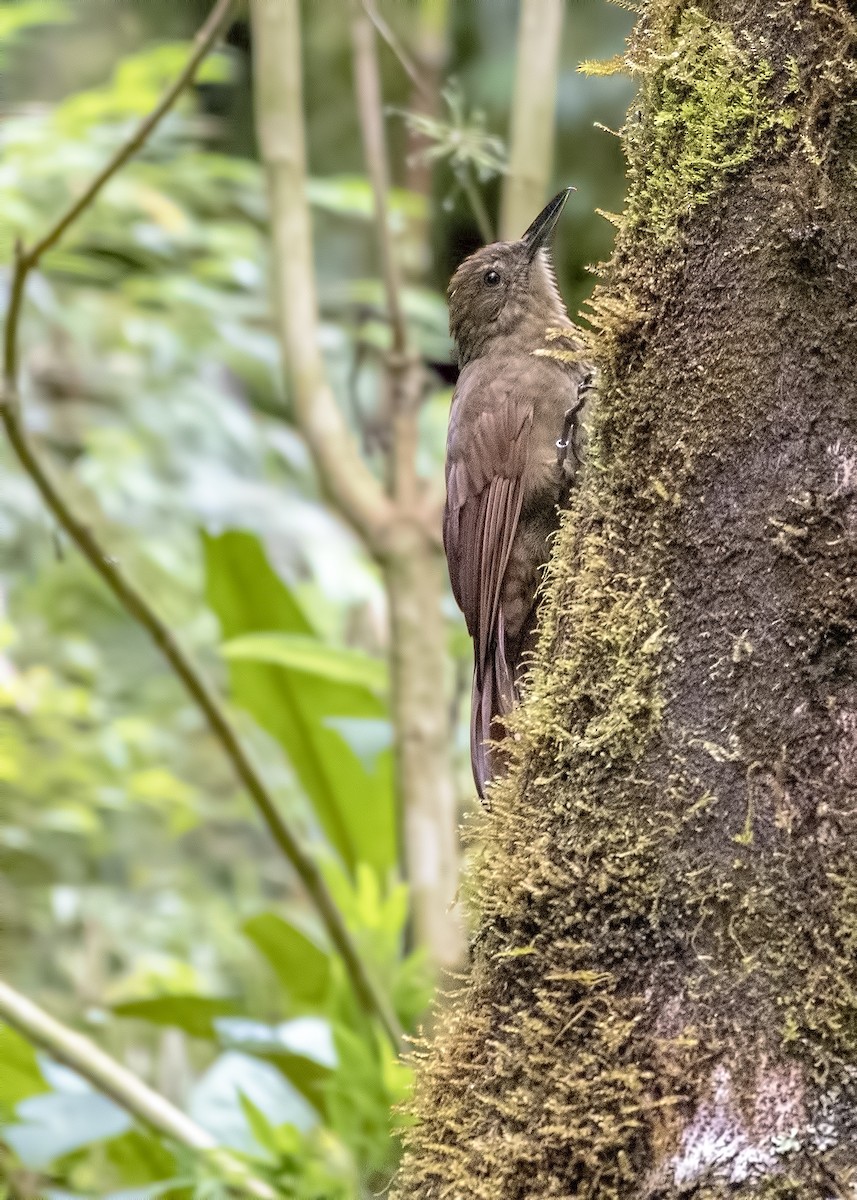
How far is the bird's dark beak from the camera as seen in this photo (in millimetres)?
2650

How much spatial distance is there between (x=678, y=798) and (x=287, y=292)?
222 cm

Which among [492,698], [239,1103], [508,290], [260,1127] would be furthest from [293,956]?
[508,290]

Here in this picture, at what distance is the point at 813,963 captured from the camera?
3.71 feet

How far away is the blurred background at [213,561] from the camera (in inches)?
109

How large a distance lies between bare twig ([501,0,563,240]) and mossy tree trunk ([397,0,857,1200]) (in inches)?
62.5

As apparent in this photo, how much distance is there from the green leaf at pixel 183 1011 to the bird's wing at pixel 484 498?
1.09 meters

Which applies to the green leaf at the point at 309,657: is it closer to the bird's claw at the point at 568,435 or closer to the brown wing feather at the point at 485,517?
the brown wing feather at the point at 485,517

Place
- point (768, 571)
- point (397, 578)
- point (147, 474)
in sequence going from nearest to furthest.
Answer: point (768, 571)
point (397, 578)
point (147, 474)

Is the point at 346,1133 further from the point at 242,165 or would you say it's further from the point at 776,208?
the point at 242,165

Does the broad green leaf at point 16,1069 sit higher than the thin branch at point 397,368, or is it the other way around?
the thin branch at point 397,368

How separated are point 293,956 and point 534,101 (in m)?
1.98

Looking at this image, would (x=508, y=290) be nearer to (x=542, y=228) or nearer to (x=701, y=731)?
(x=542, y=228)

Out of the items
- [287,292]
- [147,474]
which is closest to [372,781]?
[287,292]

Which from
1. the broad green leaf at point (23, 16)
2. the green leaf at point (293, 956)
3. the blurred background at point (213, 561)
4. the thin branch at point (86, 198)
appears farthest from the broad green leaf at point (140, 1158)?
the broad green leaf at point (23, 16)
